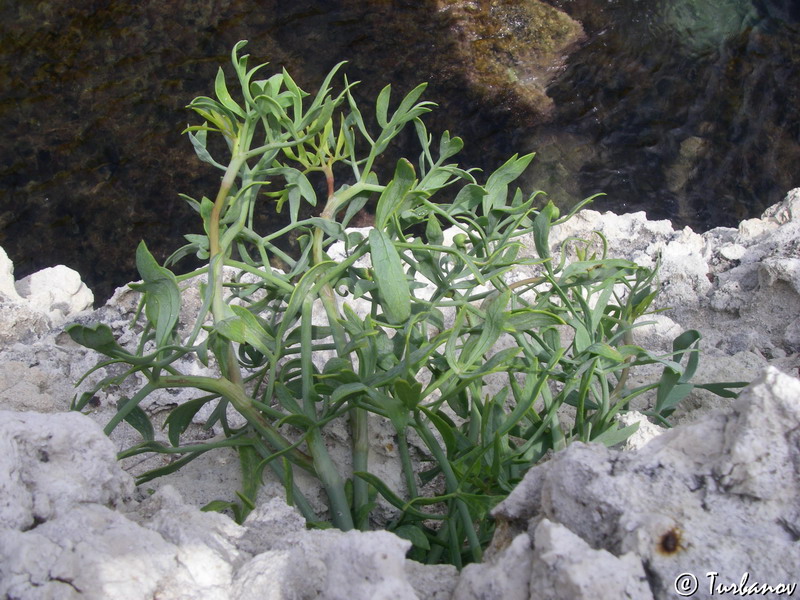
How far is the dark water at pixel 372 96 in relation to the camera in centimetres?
214

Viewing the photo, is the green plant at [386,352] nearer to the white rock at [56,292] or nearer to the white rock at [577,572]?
the white rock at [577,572]

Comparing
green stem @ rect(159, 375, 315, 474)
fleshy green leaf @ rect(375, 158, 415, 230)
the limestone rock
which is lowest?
green stem @ rect(159, 375, 315, 474)

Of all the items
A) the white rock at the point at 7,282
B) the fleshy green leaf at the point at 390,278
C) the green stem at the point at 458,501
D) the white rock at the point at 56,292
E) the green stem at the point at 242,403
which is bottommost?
the white rock at the point at 56,292

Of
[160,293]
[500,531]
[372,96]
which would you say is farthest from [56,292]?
[500,531]

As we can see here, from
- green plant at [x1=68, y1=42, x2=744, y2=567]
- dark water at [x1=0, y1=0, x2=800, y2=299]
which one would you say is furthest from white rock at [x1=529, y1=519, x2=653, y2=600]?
dark water at [x1=0, y1=0, x2=800, y2=299]

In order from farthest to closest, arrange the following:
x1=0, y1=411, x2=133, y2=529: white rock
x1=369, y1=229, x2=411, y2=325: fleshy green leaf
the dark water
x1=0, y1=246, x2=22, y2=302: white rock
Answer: the dark water → x1=0, y1=246, x2=22, y2=302: white rock → x1=369, y1=229, x2=411, y2=325: fleshy green leaf → x1=0, y1=411, x2=133, y2=529: white rock

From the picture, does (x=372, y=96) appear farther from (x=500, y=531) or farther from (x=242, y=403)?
(x=500, y=531)

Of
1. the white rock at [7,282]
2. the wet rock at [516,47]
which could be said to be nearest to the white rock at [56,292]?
the white rock at [7,282]

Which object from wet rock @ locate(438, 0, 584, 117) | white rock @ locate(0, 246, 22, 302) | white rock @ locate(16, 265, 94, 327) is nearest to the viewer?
white rock @ locate(0, 246, 22, 302)

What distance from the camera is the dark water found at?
2143 millimetres

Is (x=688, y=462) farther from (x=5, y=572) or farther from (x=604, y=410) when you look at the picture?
(x=5, y=572)

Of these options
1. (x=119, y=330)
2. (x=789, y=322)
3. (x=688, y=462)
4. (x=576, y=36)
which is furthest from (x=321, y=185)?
(x=688, y=462)

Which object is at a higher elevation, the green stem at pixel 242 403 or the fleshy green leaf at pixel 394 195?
the fleshy green leaf at pixel 394 195

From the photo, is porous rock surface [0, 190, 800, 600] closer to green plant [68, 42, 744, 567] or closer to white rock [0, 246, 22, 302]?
green plant [68, 42, 744, 567]
